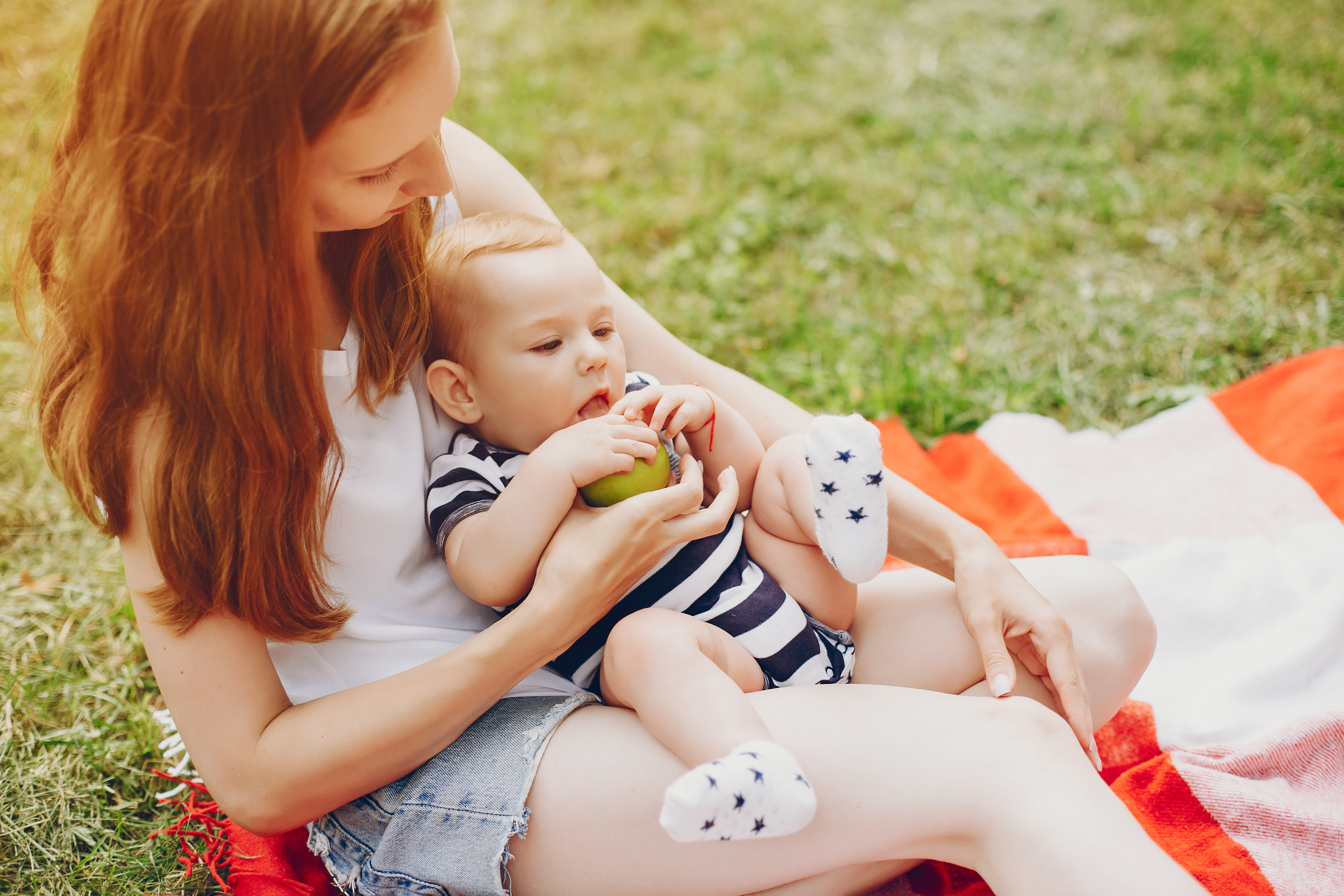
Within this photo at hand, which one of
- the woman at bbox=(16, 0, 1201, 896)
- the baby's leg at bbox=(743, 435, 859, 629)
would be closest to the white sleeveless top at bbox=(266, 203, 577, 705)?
the woman at bbox=(16, 0, 1201, 896)

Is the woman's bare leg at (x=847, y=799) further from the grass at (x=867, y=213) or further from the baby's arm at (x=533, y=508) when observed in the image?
the grass at (x=867, y=213)

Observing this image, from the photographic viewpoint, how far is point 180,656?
53.4 inches

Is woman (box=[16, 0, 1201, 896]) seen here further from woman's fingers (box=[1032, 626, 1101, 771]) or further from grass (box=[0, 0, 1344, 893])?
grass (box=[0, 0, 1344, 893])

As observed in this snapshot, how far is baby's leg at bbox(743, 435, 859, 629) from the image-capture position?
1.72 m

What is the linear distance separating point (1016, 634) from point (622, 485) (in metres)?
0.71

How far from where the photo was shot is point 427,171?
133 cm

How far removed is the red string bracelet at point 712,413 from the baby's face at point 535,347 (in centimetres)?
18

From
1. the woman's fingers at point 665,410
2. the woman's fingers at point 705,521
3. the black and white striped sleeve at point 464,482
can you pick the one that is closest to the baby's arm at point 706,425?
the woman's fingers at point 665,410

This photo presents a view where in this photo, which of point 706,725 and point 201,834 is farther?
point 201,834

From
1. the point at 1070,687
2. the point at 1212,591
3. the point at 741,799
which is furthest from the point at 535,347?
the point at 1212,591

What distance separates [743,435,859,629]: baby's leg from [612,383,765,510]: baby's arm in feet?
0.21

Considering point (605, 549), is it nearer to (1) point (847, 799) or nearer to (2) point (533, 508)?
(2) point (533, 508)

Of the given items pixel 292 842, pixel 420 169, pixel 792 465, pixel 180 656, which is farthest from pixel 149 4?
pixel 292 842

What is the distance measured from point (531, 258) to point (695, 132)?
2735 millimetres
